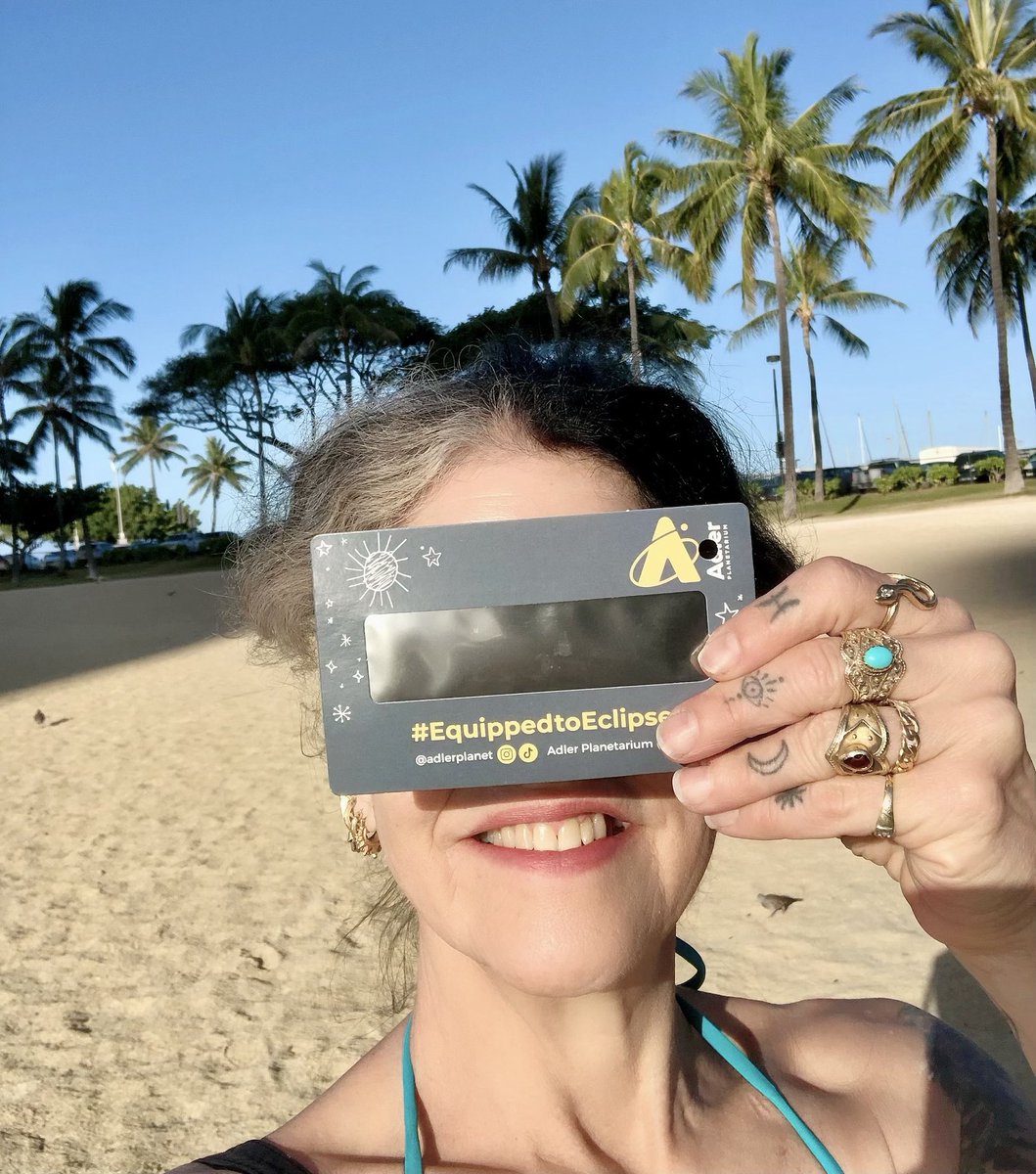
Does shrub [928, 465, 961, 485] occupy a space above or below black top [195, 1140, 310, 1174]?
above

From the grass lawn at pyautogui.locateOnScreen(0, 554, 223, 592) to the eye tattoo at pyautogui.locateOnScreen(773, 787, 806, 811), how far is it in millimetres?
32994

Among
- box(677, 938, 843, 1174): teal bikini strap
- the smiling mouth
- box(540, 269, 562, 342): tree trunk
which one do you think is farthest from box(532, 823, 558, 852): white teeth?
box(540, 269, 562, 342): tree trunk

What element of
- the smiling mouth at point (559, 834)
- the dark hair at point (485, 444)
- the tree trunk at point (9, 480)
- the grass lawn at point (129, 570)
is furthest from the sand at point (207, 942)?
the tree trunk at point (9, 480)

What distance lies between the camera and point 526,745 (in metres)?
1.03

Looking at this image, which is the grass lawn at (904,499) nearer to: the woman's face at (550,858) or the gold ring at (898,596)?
the woman's face at (550,858)

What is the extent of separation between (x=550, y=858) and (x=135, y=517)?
72013 millimetres

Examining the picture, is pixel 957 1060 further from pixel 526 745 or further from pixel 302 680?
pixel 302 680

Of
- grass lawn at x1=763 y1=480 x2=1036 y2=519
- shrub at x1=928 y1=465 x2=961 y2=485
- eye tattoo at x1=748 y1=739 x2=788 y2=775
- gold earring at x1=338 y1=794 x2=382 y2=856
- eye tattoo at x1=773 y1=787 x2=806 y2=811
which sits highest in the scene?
shrub at x1=928 y1=465 x2=961 y2=485

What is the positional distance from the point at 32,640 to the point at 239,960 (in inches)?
557

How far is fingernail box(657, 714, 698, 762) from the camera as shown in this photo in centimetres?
92

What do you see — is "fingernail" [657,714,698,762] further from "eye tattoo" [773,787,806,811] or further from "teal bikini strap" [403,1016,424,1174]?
"teal bikini strap" [403,1016,424,1174]

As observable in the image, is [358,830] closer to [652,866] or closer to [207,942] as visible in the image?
[652,866]

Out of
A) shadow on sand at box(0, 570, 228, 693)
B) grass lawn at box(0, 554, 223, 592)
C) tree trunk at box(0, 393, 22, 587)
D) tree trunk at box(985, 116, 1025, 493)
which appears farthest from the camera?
tree trunk at box(0, 393, 22, 587)

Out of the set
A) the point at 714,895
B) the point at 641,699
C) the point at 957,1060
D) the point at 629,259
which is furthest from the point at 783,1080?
the point at 629,259
